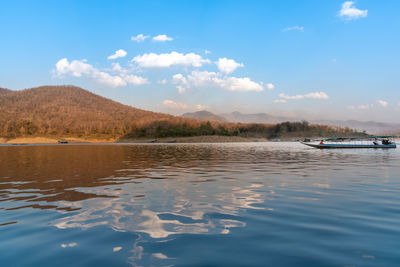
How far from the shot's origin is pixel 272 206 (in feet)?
34.5

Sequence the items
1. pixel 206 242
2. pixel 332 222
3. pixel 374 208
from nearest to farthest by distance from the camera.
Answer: pixel 206 242, pixel 332 222, pixel 374 208

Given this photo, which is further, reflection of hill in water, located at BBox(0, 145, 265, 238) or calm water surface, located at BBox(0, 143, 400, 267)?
reflection of hill in water, located at BBox(0, 145, 265, 238)

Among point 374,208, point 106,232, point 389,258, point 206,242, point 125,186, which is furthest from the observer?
point 125,186

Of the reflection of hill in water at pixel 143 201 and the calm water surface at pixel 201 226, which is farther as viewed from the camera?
the reflection of hill in water at pixel 143 201

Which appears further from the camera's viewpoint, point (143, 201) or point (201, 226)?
point (143, 201)

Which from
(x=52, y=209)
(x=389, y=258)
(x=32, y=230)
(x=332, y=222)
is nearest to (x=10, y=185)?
(x=52, y=209)

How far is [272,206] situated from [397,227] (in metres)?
3.96

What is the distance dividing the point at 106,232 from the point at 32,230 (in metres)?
2.22

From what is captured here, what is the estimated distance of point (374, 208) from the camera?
1006 centimetres

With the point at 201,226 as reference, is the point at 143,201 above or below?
below

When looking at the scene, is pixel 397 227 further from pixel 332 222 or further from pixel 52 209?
pixel 52 209

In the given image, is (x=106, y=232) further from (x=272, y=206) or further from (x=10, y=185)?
(x=10, y=185)

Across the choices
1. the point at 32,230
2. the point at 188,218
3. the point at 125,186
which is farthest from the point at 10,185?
the point at 188,218

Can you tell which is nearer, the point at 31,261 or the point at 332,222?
the point at 31,261
